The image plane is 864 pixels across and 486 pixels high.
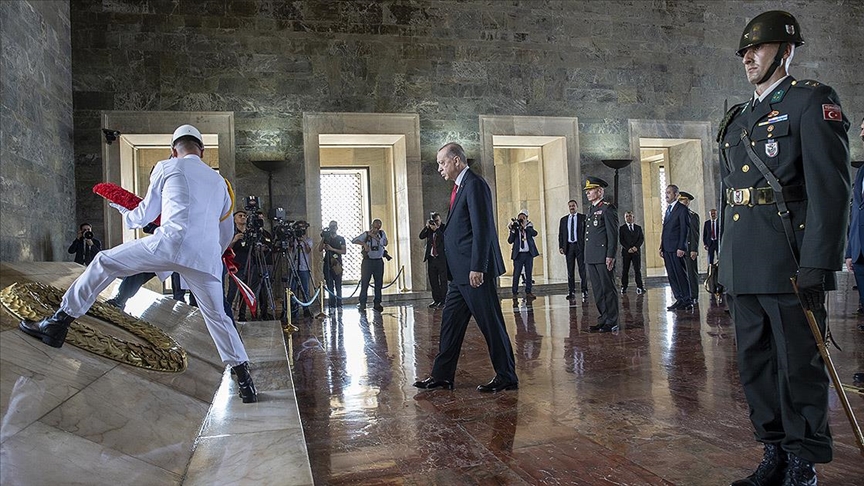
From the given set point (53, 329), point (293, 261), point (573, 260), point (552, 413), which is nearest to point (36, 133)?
point (293, 261)

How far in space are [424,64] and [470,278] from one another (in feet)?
35.6

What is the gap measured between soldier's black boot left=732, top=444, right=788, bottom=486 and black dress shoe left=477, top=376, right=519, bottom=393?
1.92 meters

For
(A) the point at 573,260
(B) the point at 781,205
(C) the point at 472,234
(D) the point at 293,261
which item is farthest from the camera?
(A) the point at 573,260

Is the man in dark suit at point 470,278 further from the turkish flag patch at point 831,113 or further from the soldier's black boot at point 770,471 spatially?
the turkish flag patch at point 831,113

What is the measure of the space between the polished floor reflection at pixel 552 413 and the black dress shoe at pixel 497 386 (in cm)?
10

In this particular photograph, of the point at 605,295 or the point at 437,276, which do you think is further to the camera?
the point at 437,276

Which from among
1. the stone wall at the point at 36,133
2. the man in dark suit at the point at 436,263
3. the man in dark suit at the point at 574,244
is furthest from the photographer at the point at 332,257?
the man in dark suit at the point at 574,244

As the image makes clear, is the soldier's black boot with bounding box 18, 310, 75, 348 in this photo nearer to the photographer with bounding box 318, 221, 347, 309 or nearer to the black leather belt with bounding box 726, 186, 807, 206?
the black leather belt with bounding box 726, 186, 807, 206

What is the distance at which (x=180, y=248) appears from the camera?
329 centimetres

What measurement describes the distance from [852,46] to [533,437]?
63.9ft

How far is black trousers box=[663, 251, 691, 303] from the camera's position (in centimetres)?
919

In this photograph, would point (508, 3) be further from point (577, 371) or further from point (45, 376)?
point (45, 376)

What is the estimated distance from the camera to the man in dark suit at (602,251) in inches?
277

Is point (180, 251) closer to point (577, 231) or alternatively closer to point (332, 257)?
point (332, 257)
